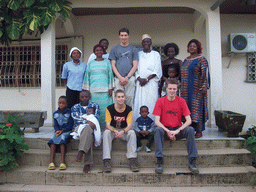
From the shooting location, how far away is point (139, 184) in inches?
117

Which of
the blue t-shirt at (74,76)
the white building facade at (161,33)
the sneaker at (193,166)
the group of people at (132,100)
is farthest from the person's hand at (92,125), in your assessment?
the white building facade at (161,33)

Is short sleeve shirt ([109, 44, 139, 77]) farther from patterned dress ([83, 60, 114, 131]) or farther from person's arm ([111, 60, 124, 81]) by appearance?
patterned dress ([83, 60, 114, 131])

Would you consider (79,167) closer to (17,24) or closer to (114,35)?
(17,24)

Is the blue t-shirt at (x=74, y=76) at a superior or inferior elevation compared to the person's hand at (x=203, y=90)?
superior

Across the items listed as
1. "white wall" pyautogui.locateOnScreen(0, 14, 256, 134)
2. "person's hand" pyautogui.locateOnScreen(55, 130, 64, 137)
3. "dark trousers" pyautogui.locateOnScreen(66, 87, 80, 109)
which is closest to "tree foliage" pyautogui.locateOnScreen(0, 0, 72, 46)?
"dark trousers" pyautogui.locateOnScreen(66, 87, 80, 109)

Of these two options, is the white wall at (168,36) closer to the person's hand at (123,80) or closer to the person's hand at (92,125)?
the person's hand at (123,80)

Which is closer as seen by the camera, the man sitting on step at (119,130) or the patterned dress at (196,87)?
the man sitting on step at (119,130)

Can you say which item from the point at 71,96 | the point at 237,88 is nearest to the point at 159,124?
the point at 71,96

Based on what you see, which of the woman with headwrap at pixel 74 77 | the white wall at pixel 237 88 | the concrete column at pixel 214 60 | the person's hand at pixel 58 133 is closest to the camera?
the person's hand at pixel 58 133

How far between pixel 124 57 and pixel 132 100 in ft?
2.60

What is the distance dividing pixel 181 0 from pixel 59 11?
265 cm

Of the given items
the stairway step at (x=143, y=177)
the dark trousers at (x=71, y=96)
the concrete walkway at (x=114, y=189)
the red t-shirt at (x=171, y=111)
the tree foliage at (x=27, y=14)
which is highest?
the tree foliage at (x=27, y=14)

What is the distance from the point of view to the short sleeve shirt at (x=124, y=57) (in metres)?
3.81

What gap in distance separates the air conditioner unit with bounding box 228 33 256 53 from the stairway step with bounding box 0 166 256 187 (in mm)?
3539
